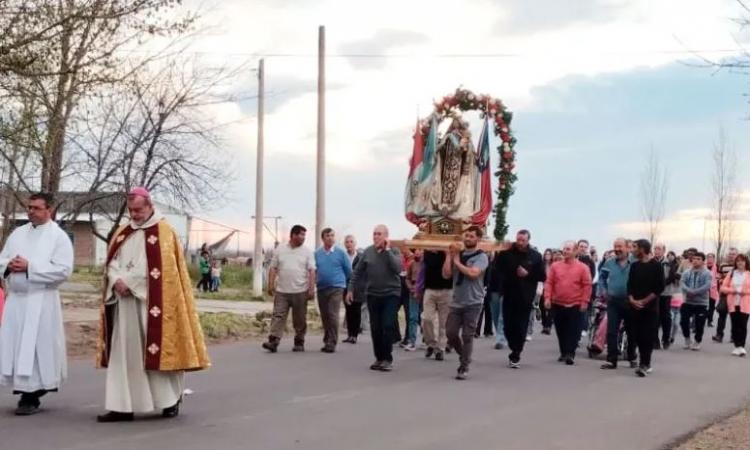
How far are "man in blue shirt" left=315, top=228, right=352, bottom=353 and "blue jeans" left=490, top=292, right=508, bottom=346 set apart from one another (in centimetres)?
287

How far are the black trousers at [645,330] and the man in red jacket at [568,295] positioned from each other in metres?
1.37

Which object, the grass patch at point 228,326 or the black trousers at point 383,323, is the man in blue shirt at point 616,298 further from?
the grass patch at point 228,326

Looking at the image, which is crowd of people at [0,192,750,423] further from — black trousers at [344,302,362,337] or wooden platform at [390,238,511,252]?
wooden platform at [390,238,511,252]

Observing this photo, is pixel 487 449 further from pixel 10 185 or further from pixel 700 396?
pixel 10 185

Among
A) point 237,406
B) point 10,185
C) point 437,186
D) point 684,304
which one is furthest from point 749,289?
point 10,185

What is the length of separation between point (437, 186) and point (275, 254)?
870 cm

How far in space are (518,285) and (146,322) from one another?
711 centimetres

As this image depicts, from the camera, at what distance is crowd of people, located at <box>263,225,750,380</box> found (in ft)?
42.7

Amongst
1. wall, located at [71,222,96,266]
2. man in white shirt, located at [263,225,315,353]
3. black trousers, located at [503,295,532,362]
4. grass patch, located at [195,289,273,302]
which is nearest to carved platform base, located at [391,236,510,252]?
man in white shirt, located at [263,225,315,353]

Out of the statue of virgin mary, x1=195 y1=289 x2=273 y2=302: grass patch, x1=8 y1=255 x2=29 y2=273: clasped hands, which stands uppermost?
the statue of virgin mary

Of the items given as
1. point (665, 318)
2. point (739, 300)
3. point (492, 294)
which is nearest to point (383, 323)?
point (492, 294)

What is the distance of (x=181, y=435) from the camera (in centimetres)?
806

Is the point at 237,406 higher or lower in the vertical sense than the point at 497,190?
lower

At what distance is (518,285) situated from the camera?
14516 millimetres
